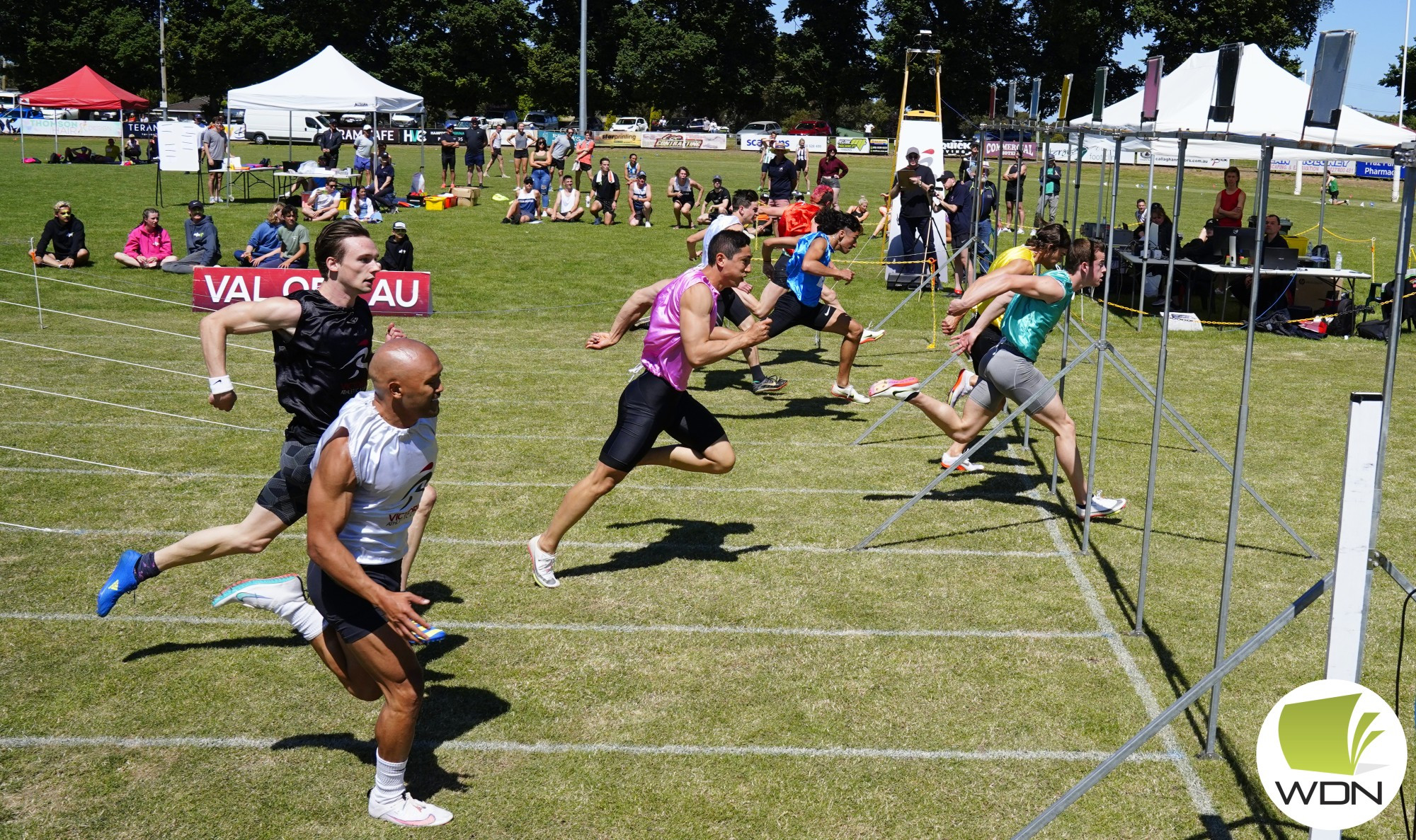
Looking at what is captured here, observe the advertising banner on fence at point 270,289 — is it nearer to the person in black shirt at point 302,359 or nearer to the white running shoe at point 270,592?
the person in black shirt at point 302,359

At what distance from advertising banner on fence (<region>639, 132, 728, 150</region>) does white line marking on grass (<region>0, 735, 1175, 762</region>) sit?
192ft

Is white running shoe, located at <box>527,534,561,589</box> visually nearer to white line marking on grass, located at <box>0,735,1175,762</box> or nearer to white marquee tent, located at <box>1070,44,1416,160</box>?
white line marking on grass, located at <box>0,735,1175,762</box>

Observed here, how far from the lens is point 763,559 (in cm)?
759

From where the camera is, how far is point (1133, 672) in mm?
5996

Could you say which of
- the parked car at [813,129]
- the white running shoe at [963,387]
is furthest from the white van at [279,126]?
the white running shoe at [963,387]

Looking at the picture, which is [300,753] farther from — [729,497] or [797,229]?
[797,229]

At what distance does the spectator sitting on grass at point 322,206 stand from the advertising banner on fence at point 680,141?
3710 centimetres

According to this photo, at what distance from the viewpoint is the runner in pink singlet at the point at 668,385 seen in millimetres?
6832

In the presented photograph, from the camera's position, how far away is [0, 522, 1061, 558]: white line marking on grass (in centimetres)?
775

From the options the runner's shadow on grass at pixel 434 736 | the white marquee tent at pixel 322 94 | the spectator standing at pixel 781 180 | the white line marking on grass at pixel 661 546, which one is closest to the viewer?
the runner's shadow on grass at pixel 434 736

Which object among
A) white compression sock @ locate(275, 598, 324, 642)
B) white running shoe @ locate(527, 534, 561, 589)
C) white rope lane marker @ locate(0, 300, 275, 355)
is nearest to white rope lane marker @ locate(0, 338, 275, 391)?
white rope lane marker @ locate(0, 300, 275, 355)

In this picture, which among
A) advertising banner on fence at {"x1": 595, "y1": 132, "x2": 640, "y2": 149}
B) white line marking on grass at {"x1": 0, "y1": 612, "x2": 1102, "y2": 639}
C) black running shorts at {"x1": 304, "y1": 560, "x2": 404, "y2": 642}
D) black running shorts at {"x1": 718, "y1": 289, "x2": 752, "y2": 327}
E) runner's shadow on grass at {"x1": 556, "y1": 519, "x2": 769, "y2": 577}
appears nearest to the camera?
black running shorts at {"x1": 304, "y1": 560, "x2": 404, "y2": 642}

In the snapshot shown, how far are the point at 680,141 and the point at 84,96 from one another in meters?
31.4

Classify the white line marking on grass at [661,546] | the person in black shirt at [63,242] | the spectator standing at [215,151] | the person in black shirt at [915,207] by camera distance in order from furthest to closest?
the spectator standing at [215,151] < the person in black shirt at [63,242] < the person in black shirt at [915,207] < the white line marking on grass at [661,546]
